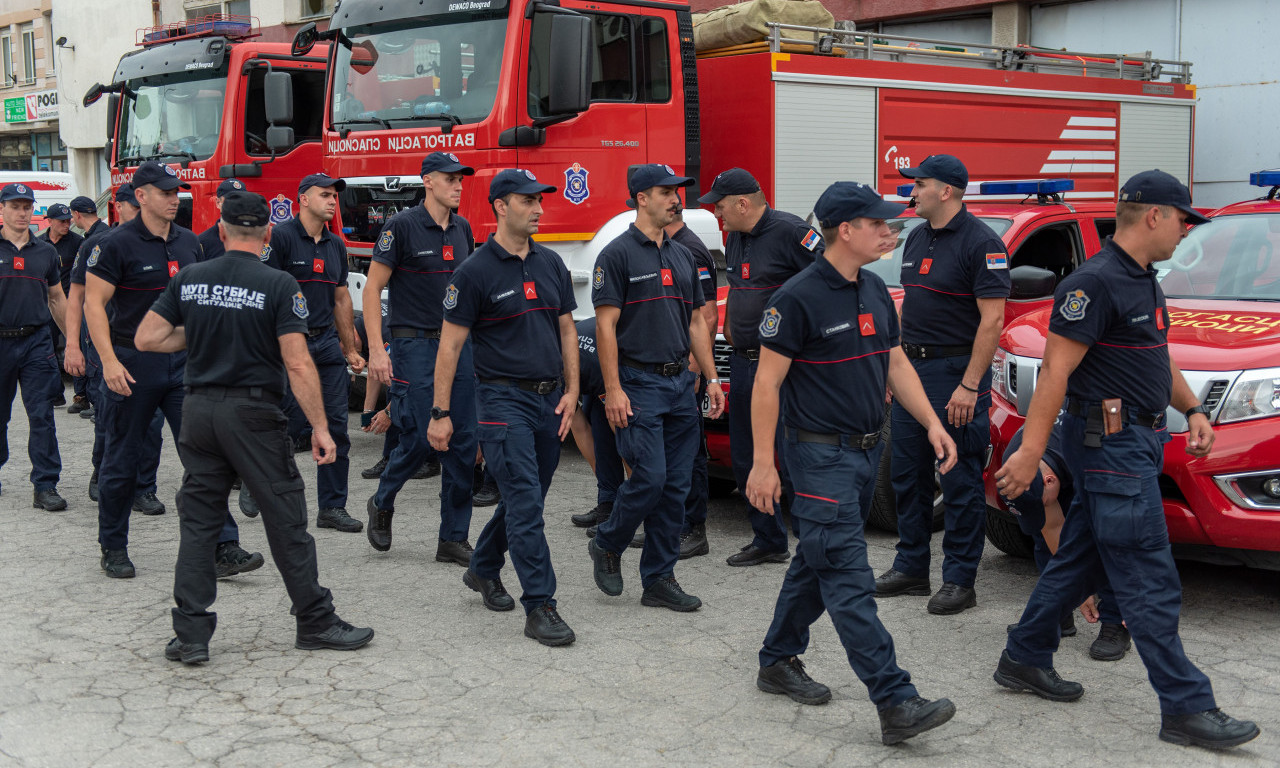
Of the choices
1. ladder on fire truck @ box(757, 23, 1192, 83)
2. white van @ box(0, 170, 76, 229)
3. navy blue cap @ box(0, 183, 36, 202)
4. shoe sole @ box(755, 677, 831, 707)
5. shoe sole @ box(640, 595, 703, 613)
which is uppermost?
ladder on fire truck @ box(757, 23, 1192, 83)

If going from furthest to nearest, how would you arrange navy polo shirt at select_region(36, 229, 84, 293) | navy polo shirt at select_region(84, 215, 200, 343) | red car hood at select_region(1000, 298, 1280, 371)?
navy polo shirt at select_region(36, 229, 84, 293), navy polo shirt at select_region(84, 215, 200, 343), red car hood at select_region(1000, 298, 1280, 371)

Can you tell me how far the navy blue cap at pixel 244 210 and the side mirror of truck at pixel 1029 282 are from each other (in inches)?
138

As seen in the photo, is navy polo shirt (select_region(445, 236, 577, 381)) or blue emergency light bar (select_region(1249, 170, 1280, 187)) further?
blue emergency light bar (select_region(1249, 170, 1280, 187))

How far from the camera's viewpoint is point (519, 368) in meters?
5.07

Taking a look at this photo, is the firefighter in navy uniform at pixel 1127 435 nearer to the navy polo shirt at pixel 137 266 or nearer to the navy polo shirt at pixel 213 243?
the navy polo shirt at pixel 137 266

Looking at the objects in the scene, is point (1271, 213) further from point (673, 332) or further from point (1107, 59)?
point (1107, 59)

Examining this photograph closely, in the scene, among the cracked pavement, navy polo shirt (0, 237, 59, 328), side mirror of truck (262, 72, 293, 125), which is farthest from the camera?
side mirror of truck (262, 72, 293, 125)

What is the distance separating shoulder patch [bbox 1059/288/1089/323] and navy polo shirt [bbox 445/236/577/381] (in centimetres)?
212

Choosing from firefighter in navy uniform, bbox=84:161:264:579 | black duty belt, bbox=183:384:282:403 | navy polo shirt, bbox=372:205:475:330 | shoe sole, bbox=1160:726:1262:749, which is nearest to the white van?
firefighter in navy uniform, bbox=84:161:264:579

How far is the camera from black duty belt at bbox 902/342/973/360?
534 centimetres

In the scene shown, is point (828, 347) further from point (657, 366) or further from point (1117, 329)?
point (657, 366)

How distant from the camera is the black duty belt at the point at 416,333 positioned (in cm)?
647

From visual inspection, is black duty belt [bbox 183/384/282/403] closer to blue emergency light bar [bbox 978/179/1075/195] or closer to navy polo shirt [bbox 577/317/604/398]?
navy polo shirt [bbox 577/317/604/398]

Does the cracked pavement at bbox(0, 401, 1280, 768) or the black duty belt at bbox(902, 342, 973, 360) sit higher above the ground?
the black duty belt at bbox(902, 342, 973, 360)
